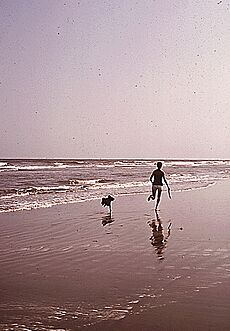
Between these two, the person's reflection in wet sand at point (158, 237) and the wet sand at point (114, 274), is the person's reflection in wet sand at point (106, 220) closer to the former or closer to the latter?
the wet sand at point (114, 274)

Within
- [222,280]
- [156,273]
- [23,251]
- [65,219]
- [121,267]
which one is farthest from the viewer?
[65,219]

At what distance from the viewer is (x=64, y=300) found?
19.1ft

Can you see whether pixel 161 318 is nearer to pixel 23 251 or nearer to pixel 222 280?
pixel 222 280

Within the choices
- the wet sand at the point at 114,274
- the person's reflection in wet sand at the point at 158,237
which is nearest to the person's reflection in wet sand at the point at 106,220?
the wet sand at the point at 114,274

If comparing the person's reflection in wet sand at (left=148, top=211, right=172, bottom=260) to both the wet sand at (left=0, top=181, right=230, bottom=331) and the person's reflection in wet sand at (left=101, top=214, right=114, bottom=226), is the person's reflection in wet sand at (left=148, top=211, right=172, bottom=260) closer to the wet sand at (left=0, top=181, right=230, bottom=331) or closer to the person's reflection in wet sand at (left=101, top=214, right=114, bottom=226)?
the wet sand at (left=0, top=181, right=230, bottom=331)

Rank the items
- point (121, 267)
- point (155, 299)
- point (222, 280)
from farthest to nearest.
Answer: point (121, 267), point (222, 280), point (155, 299)

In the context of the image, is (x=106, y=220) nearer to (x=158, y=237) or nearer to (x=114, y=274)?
(x=158, y=237)

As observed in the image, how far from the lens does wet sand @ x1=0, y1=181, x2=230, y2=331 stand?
17.0 feet

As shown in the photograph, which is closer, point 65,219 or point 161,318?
point 161,318

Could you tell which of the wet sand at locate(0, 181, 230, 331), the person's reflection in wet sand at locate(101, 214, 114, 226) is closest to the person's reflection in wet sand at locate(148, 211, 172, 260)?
the wet sand at locate(0, 181, 230, 331)

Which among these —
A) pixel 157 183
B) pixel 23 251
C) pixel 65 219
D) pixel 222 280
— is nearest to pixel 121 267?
pixel 222 280

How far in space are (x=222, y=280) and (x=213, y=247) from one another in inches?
100

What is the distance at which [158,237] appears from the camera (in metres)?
10.5

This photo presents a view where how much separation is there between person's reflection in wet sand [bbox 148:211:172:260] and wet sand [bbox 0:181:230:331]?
2 centimetres
